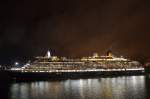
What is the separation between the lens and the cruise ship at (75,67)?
61750 mm

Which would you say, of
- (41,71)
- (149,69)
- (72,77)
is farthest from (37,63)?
(149,69)

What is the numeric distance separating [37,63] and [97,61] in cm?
1507

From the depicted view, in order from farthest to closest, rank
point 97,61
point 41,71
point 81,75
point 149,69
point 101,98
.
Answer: point 149,69 < point 97,61 < point 81,75 < point 41,71 < point 101,98

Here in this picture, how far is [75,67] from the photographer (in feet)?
225

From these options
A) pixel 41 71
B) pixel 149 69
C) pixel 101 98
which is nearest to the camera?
pixel 101 98

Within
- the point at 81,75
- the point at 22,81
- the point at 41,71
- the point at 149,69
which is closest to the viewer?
the point at 22,81

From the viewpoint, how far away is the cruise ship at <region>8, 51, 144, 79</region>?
61750mm

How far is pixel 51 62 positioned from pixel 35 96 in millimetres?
29443

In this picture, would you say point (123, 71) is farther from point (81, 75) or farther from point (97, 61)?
point (81, 75)

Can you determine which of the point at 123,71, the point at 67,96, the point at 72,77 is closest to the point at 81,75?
the point at 72,77

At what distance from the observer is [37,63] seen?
64.3m

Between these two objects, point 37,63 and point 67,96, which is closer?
point 67,96

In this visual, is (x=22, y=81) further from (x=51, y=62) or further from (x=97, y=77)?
(x=97, y=77)

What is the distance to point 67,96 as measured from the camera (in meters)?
36.2
